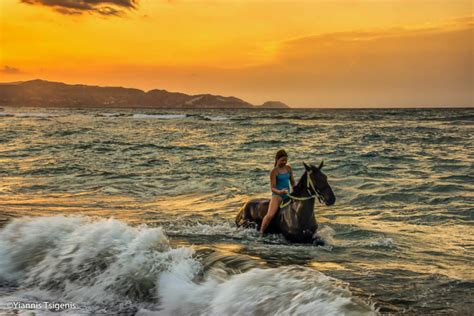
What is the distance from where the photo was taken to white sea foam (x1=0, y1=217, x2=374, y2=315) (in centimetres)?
670

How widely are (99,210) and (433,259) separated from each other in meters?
8.83

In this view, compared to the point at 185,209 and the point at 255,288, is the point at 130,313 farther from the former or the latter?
the point at 185,209

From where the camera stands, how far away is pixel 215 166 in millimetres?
25703

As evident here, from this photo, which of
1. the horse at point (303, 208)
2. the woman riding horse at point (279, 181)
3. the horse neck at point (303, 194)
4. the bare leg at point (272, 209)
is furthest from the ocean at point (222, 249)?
the horse neck at point (303, 194)

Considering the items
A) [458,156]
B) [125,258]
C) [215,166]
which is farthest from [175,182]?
[458,156]

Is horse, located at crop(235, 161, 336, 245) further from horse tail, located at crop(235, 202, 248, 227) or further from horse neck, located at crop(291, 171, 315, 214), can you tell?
horse tail, located at crop(235, 202, 248, 227)

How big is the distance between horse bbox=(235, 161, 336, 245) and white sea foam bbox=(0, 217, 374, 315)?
108 inches

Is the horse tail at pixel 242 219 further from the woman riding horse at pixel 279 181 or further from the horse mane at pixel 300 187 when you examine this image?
the horse mane at pixel 300 187

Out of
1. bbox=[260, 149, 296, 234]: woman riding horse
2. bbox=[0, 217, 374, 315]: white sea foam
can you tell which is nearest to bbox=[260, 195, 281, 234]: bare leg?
bbox=[260, 149, 296, 234]: woman riding horse

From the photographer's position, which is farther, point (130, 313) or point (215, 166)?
point (215, 166)

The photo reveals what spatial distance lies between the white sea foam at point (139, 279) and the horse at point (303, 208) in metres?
2.74

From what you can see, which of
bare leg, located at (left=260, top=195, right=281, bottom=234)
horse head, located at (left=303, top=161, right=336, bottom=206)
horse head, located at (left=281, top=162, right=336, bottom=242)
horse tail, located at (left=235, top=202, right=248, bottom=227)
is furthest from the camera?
horse tail, located at (left=235, top=202, right=248, bottom=227)

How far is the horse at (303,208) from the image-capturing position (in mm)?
10602

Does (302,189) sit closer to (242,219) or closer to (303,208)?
(303,208)
